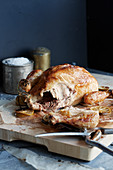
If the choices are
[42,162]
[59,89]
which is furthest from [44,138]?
[59,89]

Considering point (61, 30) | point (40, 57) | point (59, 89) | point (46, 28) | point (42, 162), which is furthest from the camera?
point (61, 30)

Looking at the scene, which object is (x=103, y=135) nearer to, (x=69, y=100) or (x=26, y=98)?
(x=69, y=100)

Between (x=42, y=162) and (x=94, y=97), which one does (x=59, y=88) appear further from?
(x=42, y=162)

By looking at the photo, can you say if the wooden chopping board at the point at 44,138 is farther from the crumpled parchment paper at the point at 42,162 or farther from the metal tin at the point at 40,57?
the metal tin at the point at 40,57

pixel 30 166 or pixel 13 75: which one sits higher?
pixel 13 75

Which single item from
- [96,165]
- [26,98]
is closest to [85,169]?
[96,165]

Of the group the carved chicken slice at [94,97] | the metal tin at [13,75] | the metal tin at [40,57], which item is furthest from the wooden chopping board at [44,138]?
the metal tin at [40,57]

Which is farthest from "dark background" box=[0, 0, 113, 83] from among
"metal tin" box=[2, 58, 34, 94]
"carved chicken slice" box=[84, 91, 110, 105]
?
"carved chicken slice" box=[84, 91, 110, 105]
